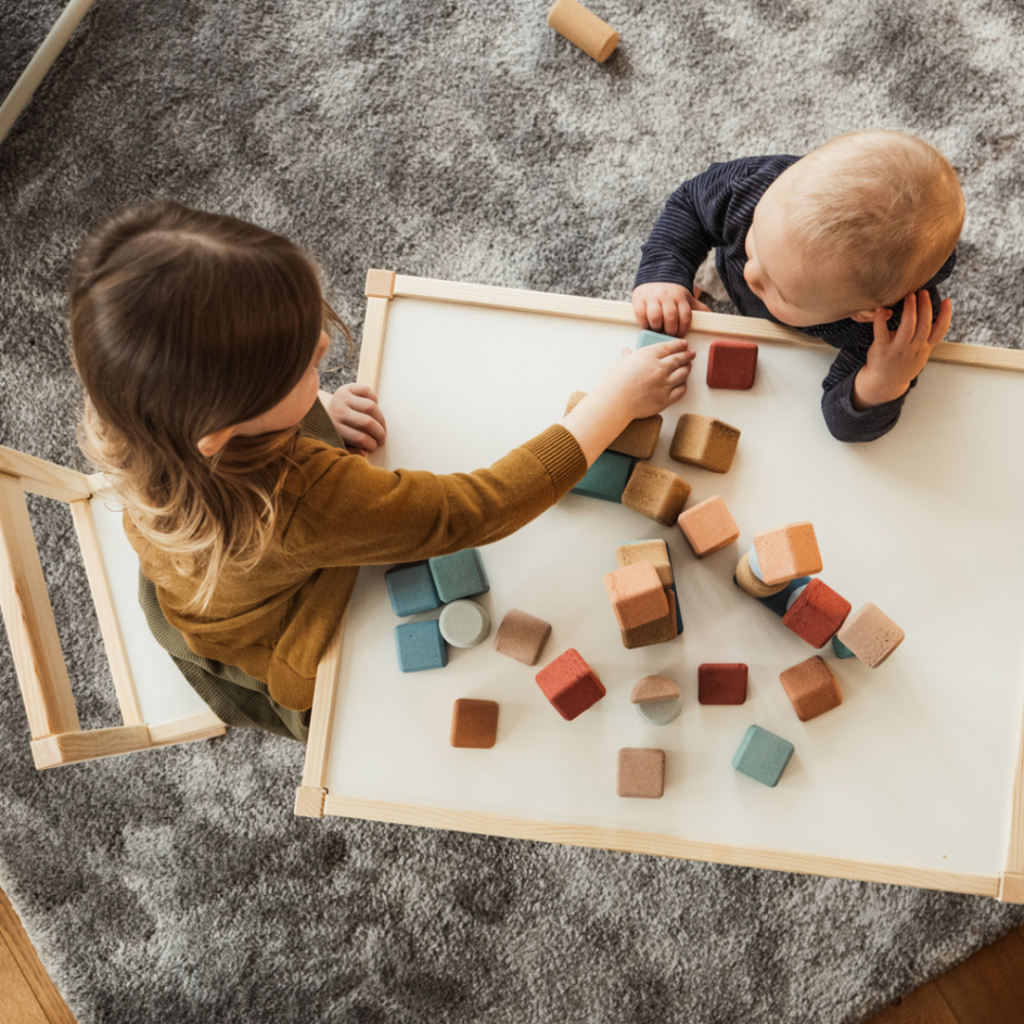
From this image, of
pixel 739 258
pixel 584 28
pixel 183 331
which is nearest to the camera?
pixel 183 331

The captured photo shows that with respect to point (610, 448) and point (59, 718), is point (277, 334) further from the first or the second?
point (59, 718)

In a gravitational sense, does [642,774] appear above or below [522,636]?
below

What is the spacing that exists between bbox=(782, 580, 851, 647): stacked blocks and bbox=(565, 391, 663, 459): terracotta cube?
0.20 meters

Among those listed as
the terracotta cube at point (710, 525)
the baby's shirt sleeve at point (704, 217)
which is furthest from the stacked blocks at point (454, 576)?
the baby's shirt sleeve at point (704, 217)

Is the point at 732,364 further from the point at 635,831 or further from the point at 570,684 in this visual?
the point at 635,831

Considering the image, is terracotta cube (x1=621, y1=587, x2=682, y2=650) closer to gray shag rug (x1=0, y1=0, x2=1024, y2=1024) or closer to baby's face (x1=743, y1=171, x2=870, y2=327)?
baby's face (x1=743, y1=171, x2=870, y2=327)

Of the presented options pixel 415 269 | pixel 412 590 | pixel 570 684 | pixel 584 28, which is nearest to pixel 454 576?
pixel 412 590

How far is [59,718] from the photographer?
0.77 m

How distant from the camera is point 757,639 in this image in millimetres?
785

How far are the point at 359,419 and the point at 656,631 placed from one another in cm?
36

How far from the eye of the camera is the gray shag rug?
1.22m

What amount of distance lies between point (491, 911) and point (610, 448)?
84cm

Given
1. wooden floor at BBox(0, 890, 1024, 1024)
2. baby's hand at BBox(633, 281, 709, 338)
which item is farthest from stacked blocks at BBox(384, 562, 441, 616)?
wooden floor at BBox(0, 890, 1024, 1024)

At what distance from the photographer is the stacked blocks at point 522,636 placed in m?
0.78
